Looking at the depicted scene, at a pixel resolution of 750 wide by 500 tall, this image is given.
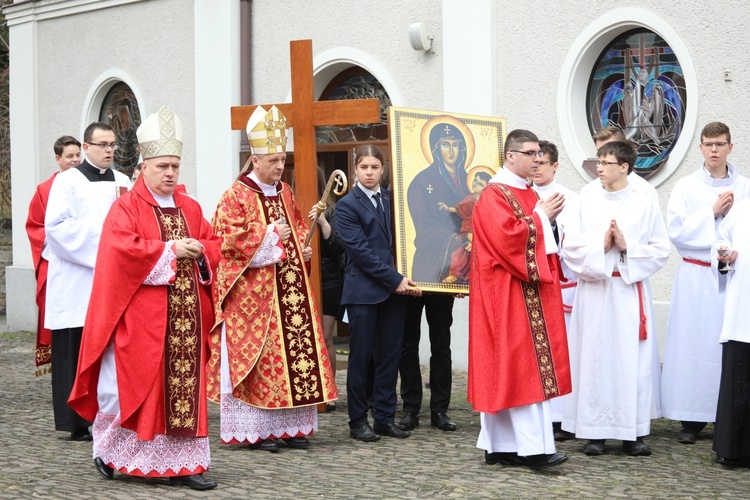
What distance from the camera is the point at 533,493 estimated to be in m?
5.80

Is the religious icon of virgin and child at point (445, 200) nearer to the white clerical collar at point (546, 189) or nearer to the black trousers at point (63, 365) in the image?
the white clerical collar at point (546, 189)

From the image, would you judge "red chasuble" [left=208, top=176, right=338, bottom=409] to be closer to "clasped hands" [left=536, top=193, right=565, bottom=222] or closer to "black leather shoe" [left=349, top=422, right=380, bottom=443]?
"black leather shoe" [left=349, top=422, right=380, bottom=443]

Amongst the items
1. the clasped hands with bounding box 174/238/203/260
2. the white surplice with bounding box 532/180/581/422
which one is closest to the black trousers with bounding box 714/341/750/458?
the white surplice with bounding box 532/180/581/422

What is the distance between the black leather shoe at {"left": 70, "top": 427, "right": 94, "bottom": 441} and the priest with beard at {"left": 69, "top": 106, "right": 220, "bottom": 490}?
1.50 m

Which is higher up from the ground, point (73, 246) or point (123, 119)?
point (123, 119)

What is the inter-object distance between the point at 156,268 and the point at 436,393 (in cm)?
253

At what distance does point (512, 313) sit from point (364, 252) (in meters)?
1.34

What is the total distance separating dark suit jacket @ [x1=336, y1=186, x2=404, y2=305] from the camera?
24.0 ft

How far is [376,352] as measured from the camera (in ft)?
24.8

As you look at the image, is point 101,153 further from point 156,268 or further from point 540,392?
point 540,392

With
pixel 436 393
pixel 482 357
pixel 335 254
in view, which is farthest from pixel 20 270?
pixel 482 357

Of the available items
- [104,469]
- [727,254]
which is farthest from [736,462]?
[104,469]

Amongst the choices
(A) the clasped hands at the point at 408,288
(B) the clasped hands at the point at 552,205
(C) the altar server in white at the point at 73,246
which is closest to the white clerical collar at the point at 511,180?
(B) the clasped hands at the point at 552,205

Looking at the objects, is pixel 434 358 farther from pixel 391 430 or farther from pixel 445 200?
pixel 445 200
